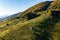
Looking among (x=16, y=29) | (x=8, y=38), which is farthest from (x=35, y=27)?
(x=8, y=38)

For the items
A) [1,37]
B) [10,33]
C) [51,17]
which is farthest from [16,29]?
[51,17]

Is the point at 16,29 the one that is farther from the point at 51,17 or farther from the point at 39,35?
the point at 51,17

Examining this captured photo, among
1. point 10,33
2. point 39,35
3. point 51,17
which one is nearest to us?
point 39,35

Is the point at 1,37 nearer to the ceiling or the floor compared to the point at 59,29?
nearer to the ceiling

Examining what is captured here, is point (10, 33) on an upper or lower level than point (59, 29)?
upper

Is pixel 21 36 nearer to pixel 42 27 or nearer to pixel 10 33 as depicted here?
pixel 10 33

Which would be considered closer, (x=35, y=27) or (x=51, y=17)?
(x=35, y=27)

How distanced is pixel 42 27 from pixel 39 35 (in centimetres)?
993

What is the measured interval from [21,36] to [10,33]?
22.9ft

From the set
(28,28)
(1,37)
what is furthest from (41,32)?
(1,37)

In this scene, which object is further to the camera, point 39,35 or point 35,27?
point 35,27

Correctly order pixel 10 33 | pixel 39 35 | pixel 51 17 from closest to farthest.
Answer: pixel 39 35 → pixel 10 33 → pixel 51 17

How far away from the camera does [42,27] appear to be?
8419 cm

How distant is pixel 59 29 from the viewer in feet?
267
